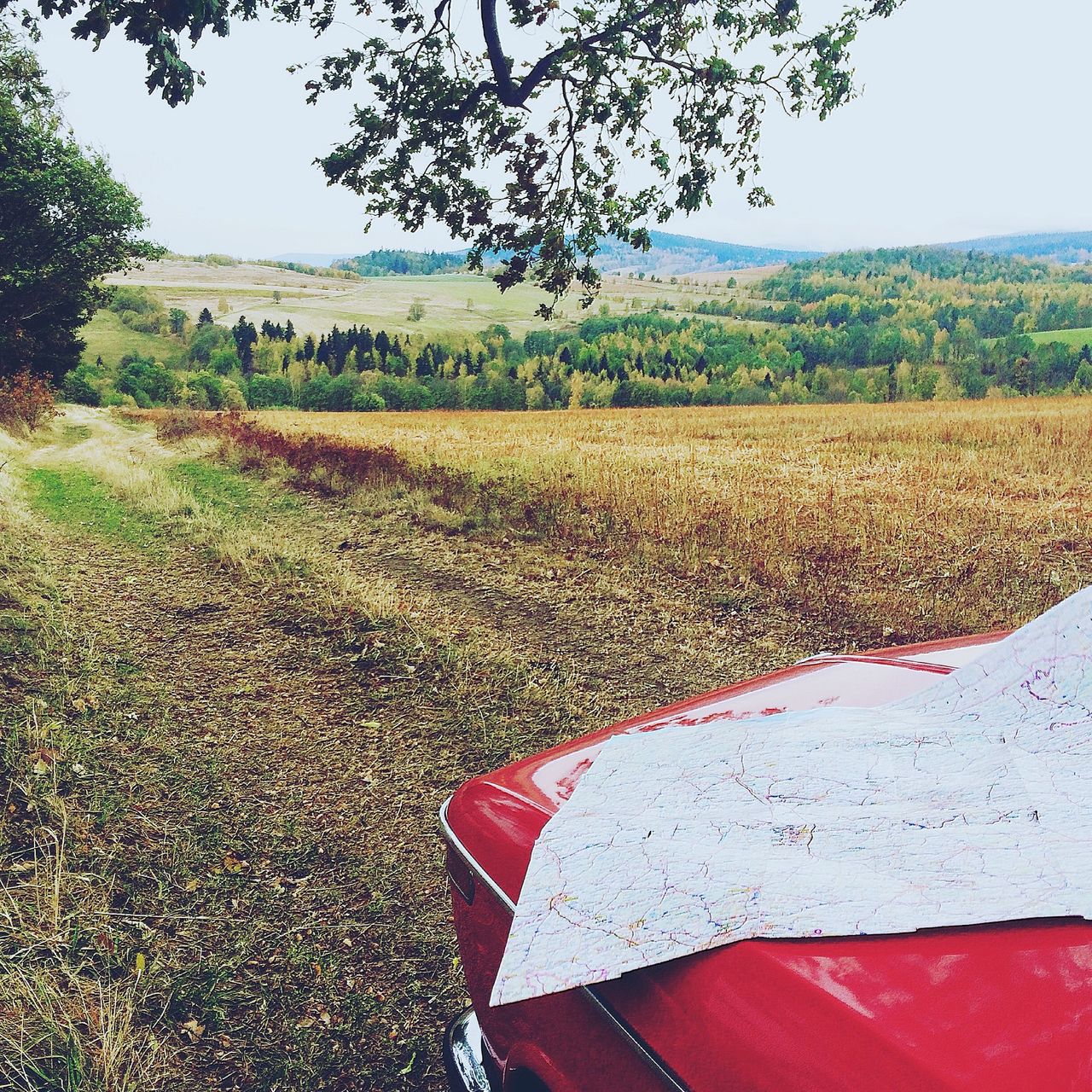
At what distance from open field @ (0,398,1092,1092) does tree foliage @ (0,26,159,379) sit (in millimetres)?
Answer: 15342

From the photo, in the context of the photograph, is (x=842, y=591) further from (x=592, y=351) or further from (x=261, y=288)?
(x=261, y=288)

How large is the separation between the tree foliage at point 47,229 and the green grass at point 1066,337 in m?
82.5

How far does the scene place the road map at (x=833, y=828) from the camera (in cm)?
123

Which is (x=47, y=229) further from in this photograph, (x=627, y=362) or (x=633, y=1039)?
(x=627, y=362)

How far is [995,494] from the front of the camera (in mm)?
11625

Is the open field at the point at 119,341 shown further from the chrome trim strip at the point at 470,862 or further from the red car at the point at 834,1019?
the red car at the point at 834,1019

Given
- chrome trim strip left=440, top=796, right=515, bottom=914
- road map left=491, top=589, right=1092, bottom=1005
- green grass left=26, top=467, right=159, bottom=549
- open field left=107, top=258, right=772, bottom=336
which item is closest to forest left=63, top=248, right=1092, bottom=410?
open field left=107, top=258, right=772, bottom=336

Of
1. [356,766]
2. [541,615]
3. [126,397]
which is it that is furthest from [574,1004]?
[126,397]

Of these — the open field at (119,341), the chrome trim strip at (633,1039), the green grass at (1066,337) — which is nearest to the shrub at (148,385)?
the open field at (119,341)

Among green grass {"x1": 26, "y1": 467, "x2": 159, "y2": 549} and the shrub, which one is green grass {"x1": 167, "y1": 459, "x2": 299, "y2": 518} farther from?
the shrub

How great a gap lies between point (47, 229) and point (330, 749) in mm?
28353

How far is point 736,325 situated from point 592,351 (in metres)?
35.9

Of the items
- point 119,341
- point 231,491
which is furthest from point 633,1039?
point 119,341

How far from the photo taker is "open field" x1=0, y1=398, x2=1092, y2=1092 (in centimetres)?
278
